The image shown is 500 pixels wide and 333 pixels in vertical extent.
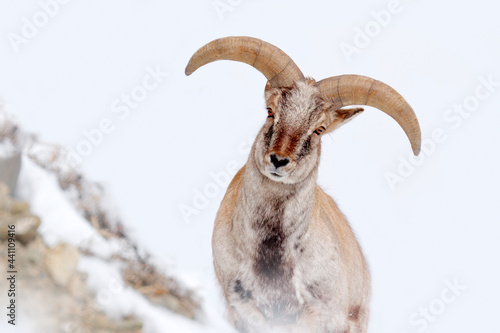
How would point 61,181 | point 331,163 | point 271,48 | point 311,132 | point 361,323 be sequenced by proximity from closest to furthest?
point 311,132 < point 271,48 < point 361,323 < point 61,181 < point 331,163

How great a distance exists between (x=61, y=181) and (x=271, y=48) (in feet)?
12.3

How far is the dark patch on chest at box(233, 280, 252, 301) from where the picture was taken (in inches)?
291

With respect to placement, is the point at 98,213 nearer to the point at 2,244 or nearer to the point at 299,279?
the point at 2,244

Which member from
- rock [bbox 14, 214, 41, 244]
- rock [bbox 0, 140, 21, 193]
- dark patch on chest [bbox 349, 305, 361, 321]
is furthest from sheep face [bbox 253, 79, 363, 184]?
rock [bbox 0, 140, 21, 193]

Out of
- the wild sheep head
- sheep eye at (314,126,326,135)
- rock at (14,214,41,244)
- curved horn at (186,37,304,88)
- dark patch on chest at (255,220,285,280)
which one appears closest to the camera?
the wild sheep head

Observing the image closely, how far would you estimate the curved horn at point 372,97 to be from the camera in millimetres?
7203

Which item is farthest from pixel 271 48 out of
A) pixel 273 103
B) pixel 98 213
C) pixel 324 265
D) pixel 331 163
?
pixel 331 163

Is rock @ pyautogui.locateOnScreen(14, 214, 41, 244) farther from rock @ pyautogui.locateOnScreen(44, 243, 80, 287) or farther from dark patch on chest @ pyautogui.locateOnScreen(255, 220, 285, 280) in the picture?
dark patch on chest @ pyautogui.locateOnScreen(255, 220, 285, 280)

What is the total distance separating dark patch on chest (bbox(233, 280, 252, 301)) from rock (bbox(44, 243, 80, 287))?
2.13 meters

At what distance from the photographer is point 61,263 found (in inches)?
311

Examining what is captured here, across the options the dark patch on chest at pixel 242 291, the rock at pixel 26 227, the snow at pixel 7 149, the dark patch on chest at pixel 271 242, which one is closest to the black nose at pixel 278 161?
the dark patch on chest at pixel 271 242

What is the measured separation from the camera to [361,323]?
851cm

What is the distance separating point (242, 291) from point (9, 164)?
11.8 ft

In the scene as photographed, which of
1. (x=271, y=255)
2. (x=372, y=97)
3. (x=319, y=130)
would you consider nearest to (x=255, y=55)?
(x=319, y=130)
